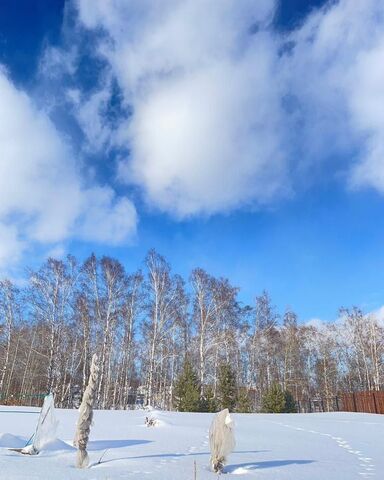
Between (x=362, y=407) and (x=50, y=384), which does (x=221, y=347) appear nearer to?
(x=362, y=407)

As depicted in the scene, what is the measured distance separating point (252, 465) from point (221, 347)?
25804 mm

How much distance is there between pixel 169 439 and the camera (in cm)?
910

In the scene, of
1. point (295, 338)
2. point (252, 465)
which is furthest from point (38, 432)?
point (295, 338)

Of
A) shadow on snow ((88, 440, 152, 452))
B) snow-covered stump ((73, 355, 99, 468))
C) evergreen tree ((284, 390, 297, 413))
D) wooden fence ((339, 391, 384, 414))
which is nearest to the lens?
snow-covered stump ((73, 355, 99, 468))

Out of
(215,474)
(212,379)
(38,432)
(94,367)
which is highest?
(212,379)

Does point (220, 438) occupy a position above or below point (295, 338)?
below

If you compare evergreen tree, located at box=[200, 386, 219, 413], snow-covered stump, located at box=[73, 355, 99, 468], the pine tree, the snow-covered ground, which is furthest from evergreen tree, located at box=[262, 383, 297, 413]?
snow-covered stump, located at box=[73, 355, 99, 468]

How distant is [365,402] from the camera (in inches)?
928

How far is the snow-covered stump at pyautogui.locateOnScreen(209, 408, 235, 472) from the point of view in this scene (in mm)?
5617

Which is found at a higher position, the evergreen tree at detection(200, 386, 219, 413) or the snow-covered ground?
the evergreen tree at detection(200, 386, 219, 413)

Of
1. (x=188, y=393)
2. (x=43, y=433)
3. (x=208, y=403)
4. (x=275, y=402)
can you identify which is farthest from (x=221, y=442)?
(x=275, y=402)

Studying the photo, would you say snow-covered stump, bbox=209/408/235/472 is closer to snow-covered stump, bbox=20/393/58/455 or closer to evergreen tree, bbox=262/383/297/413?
snow-covered stump, bbox=20/393/58/455

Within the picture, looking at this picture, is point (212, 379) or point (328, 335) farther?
point (328, 335)

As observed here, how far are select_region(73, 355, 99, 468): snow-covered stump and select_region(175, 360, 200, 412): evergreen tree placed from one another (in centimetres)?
1727
